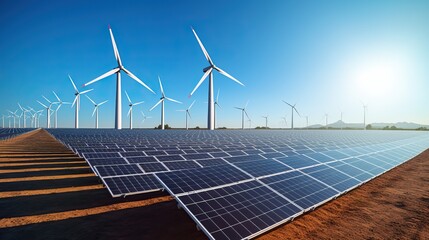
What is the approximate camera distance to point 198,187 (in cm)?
809

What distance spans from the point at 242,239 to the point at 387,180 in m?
15.9

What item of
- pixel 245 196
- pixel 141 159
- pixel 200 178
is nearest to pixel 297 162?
pixel 245 196

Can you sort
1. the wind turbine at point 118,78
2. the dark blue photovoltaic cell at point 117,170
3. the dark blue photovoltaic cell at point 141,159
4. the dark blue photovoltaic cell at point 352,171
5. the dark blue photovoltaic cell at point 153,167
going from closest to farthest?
the dark blue photovoltaic cell at point 117,170, the dark blue photovoltaic cell at point 153,167, the dark blue photovoltaic cell at point 352,171, the dark blue photovoltaic cell at point 141,159, the wind turbine at point 118,78

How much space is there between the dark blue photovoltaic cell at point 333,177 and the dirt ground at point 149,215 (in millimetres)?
747

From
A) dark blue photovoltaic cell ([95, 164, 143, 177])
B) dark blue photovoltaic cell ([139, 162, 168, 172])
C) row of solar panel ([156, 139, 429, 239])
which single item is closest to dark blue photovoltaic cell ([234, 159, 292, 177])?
row of solar panel ([156, 139, 429, 239])

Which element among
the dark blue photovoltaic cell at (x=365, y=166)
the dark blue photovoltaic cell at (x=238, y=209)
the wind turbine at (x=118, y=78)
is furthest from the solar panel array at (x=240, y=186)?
the wind turbine at (x=118, y=78)

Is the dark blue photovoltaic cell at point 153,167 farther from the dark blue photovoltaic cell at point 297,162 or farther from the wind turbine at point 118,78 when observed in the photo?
the wind turbine at point 118,78

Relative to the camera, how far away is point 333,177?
1230cm

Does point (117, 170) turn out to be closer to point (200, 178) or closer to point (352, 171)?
point (200, 178)

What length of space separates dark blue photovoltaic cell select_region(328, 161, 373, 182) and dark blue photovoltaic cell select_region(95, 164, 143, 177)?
12.6 metres

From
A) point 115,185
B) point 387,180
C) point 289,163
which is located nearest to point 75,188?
point 115,185

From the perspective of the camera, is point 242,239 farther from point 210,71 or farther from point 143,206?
point 210,71

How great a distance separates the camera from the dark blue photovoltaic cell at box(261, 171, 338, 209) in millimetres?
8883

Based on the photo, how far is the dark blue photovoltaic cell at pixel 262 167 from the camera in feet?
35.2
